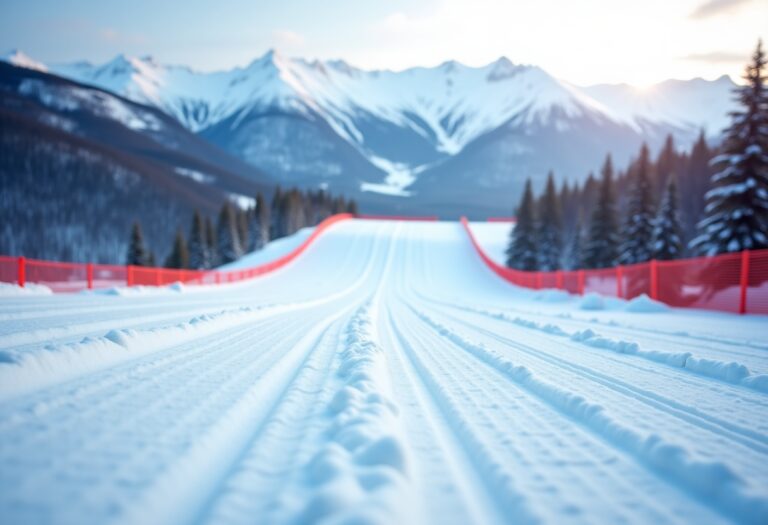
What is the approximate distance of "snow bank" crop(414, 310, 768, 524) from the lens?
6.15ft

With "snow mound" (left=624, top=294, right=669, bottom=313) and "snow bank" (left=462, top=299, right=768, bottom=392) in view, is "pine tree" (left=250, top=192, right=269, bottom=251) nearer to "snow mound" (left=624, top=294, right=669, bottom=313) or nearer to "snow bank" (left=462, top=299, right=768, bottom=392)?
"snow mound" (left=624, top=294, right=669, bottom=313)

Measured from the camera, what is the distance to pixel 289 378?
12.8 feet

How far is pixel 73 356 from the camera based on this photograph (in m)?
3.67

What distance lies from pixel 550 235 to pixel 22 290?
46.3 meters

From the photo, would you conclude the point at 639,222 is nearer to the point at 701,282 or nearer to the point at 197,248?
the point at 701,282

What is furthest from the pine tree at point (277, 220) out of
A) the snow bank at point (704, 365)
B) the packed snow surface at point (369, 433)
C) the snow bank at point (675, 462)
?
the snow bank at point (675, 462)

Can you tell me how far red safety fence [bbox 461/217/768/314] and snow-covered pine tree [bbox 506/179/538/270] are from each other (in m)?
26.9

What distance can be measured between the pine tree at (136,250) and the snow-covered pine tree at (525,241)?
4609 centimetres

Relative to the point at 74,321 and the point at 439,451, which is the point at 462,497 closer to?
the point at 439,451

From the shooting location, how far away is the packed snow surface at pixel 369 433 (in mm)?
1810

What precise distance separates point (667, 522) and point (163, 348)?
4.79 metres

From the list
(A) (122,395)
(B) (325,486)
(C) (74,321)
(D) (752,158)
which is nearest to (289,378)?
(A) (122,395)

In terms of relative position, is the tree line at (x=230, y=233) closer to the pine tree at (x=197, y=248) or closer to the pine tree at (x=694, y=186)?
the pine tree at (x=197, y=248)

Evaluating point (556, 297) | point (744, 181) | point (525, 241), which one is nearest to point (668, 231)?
point (744, 181)
